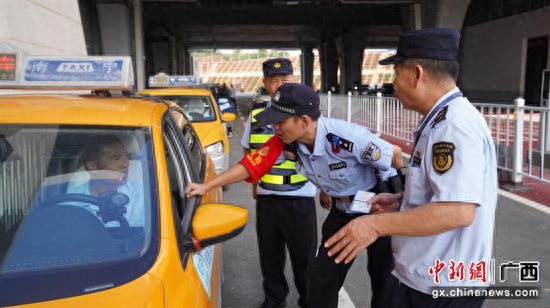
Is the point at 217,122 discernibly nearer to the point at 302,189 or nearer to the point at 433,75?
the point at 302,189

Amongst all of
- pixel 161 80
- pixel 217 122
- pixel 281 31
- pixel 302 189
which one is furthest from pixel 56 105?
pixel 281 31

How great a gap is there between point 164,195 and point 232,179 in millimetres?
881

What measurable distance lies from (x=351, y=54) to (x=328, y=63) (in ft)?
22.6

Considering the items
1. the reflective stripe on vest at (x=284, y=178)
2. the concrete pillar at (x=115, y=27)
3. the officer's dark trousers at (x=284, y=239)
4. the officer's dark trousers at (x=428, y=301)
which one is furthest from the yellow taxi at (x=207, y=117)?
the concrete pillar at (x=115, y=27)

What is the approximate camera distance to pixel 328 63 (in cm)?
4597

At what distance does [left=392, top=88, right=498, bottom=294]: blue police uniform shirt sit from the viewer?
158 cm

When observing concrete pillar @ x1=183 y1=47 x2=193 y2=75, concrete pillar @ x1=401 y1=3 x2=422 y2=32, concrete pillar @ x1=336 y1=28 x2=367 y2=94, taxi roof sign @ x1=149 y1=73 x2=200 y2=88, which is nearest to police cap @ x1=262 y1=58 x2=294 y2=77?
taxi roof sign @ x1=149 y1=73 x2=200 y2=88

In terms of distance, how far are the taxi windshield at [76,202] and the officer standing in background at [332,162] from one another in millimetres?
455

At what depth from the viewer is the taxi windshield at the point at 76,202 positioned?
179cm

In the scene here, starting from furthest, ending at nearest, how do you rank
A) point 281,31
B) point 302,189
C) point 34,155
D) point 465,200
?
1. point 281,31
2. point 302,189
3. point 34,155
4. point 465,200

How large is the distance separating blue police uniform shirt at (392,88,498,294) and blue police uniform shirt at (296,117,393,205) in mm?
656

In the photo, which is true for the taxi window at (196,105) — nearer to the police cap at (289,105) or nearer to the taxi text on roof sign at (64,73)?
the taxi text on roof sign at (64,73)

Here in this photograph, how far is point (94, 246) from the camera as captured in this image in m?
1.88

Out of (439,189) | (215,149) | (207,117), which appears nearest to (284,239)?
(439,189)
